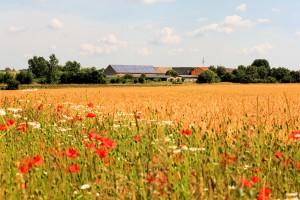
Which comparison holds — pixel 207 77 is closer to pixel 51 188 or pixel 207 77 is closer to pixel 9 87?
pixel 9 87

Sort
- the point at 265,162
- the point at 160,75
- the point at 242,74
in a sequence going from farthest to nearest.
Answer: the point at 160,75 < the point at 242,74 < the point at 265,162

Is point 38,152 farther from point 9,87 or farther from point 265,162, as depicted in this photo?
point 9,87

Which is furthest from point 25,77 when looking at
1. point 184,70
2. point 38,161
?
point 38,161

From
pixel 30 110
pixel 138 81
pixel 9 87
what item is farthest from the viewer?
pixel 138 81

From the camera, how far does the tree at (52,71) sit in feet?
369

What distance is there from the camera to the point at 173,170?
4.30 meters

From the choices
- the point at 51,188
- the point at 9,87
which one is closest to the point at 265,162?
the point at 51,188

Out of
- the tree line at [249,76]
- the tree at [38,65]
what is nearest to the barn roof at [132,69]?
the tree line at [249,76]

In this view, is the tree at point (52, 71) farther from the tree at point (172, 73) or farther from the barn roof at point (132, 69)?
the tree at point (172, 73)

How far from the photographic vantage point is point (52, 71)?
121438 mm

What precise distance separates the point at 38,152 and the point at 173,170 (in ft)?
8.37

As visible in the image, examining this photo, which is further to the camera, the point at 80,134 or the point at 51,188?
the point at 80,134

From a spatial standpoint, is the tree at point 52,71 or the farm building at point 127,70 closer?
the tree at point 52,71

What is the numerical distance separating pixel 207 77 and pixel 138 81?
15429 millimetres
